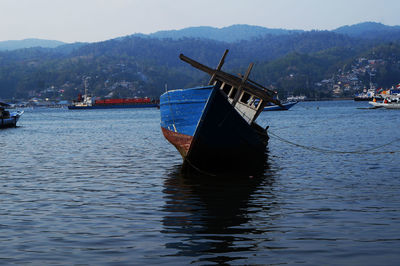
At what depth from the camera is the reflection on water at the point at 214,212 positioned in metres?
13.1

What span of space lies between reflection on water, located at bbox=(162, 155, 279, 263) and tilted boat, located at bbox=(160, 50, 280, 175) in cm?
146

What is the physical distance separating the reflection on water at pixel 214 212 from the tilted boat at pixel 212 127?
1463mm

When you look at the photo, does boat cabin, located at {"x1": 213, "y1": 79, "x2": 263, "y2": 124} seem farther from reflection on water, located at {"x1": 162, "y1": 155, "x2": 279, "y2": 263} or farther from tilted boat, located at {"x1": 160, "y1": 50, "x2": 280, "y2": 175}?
reflection on water, located at {"x1": 162, "y1": 155, "x2": 279, "y2": 263}

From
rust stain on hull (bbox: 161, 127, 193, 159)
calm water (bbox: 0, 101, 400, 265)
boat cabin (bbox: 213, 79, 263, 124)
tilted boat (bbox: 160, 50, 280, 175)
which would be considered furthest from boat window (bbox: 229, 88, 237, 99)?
calm water (bbox: 0, 101, 400, 265)

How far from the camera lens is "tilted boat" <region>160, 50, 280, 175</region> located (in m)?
25.5

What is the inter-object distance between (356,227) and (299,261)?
11.6 ft

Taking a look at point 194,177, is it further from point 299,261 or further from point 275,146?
point 275,146

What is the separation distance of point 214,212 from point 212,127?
8.92 metres

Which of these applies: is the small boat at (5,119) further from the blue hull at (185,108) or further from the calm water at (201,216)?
the blue hull at (185,108)

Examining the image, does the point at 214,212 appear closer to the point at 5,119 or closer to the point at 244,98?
the point at 244,98

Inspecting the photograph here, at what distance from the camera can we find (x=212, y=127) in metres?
25.8

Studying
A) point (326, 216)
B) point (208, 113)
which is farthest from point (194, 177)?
point (326, 216)

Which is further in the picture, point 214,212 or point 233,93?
point 233,93

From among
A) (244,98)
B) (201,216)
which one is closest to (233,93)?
(244,98)
